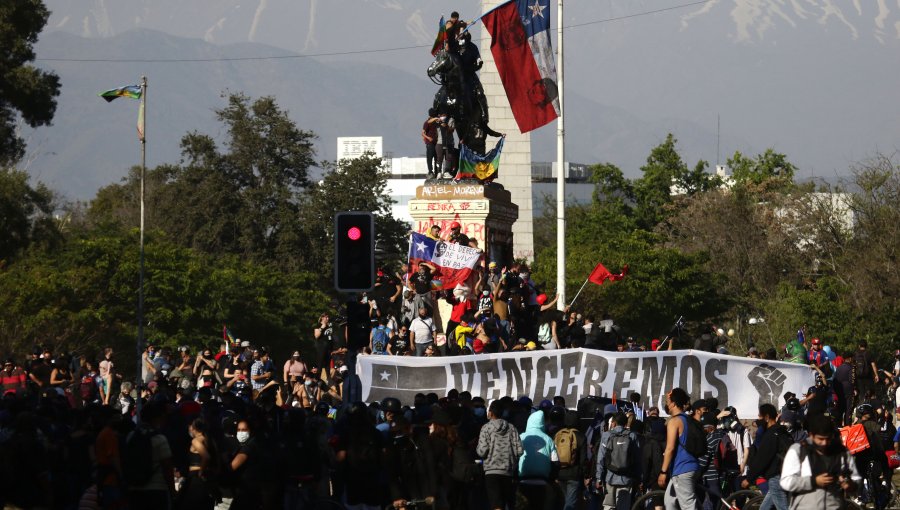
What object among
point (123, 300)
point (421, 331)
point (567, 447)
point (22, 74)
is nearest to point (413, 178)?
point (123, 300)

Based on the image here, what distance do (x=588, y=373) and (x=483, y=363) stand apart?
4.80ft

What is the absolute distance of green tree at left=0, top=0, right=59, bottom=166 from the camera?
1710 inches

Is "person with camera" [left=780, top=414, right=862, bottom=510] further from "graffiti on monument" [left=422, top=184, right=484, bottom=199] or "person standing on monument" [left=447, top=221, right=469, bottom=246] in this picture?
"graffiti on monument" [left=422, top=184, right=484, bottom=199]

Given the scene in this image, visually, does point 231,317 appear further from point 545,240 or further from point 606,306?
point 545,240

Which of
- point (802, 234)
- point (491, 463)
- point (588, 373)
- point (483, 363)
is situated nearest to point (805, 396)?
point (588, 373)

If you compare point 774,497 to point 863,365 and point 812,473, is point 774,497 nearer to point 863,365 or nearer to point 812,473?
point 812,473

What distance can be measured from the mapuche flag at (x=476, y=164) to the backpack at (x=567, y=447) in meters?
14.5

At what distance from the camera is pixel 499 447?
56.2ft

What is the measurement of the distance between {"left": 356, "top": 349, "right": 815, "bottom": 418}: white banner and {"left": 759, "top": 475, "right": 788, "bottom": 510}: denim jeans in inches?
261

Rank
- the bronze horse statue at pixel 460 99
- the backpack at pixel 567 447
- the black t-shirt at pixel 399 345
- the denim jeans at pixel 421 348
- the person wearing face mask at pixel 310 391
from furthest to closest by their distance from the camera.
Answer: the bronze horse statue at pixel 460 99 < the black t-shirt at pixel 399 345 < the denim jeans at pixel 421 348 < the person wearing face mask at pixel 310 391 < the backpack at pixel 567 447

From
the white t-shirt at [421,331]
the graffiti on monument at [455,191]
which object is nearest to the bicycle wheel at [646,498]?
the white t-shirt at [421,331]

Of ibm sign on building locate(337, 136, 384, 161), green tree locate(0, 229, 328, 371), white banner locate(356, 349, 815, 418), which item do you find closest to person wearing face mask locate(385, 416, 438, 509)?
white banner locate(356, 349, 815, 418)

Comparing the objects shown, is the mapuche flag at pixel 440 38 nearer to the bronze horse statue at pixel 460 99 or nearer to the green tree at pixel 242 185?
the bronze horse statue at pixel 460 99

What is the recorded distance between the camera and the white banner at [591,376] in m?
23.3
